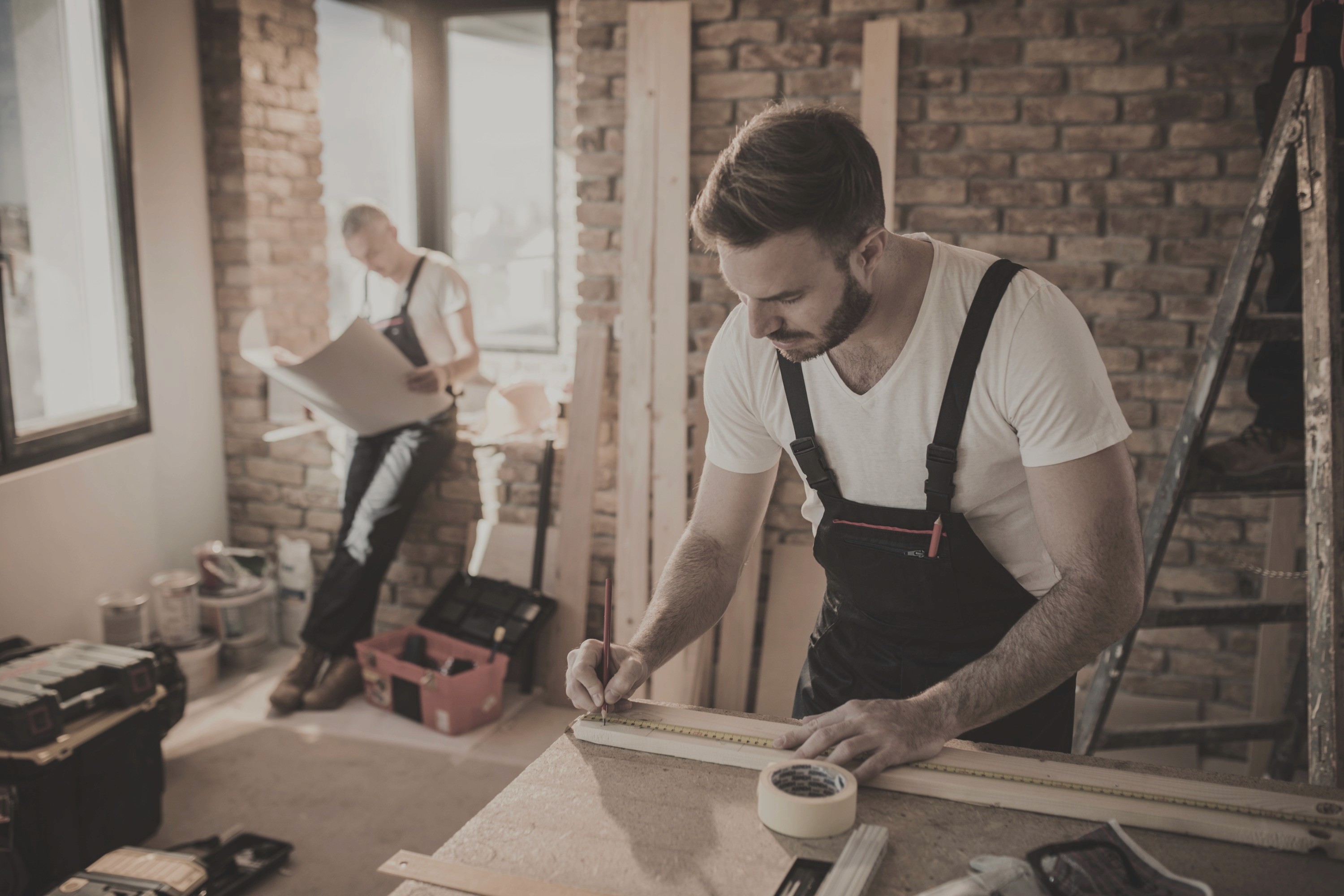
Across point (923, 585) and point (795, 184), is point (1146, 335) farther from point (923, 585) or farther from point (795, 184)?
point (795, 184)

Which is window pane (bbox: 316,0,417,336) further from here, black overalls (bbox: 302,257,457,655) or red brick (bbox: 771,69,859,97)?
red brick (bbox: 771,69,859,97)

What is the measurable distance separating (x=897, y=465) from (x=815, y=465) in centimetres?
13

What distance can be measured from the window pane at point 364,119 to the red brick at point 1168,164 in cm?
348

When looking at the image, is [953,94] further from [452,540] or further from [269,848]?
[269,848]

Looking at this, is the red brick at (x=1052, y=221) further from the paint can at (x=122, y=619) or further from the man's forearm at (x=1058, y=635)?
the paint can at (x=122, y=619)

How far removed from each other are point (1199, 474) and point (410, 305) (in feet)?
8.67

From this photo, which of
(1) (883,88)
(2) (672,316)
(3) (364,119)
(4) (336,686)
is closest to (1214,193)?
(1) (883,88)

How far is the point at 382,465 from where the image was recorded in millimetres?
3686

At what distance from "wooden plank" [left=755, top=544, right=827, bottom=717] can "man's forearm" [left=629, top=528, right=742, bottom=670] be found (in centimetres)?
161

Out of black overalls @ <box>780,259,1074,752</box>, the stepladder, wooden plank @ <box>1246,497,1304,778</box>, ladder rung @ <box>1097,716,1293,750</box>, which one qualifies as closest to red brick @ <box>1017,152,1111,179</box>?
the stepladder

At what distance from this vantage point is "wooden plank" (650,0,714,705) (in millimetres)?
3113

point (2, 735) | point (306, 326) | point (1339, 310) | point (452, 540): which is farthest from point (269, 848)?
point (1339, 310)

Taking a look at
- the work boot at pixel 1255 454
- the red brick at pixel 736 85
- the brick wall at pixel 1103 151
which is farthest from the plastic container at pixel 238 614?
the work boot at pixel 1255 454

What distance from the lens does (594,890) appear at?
1.07 m
